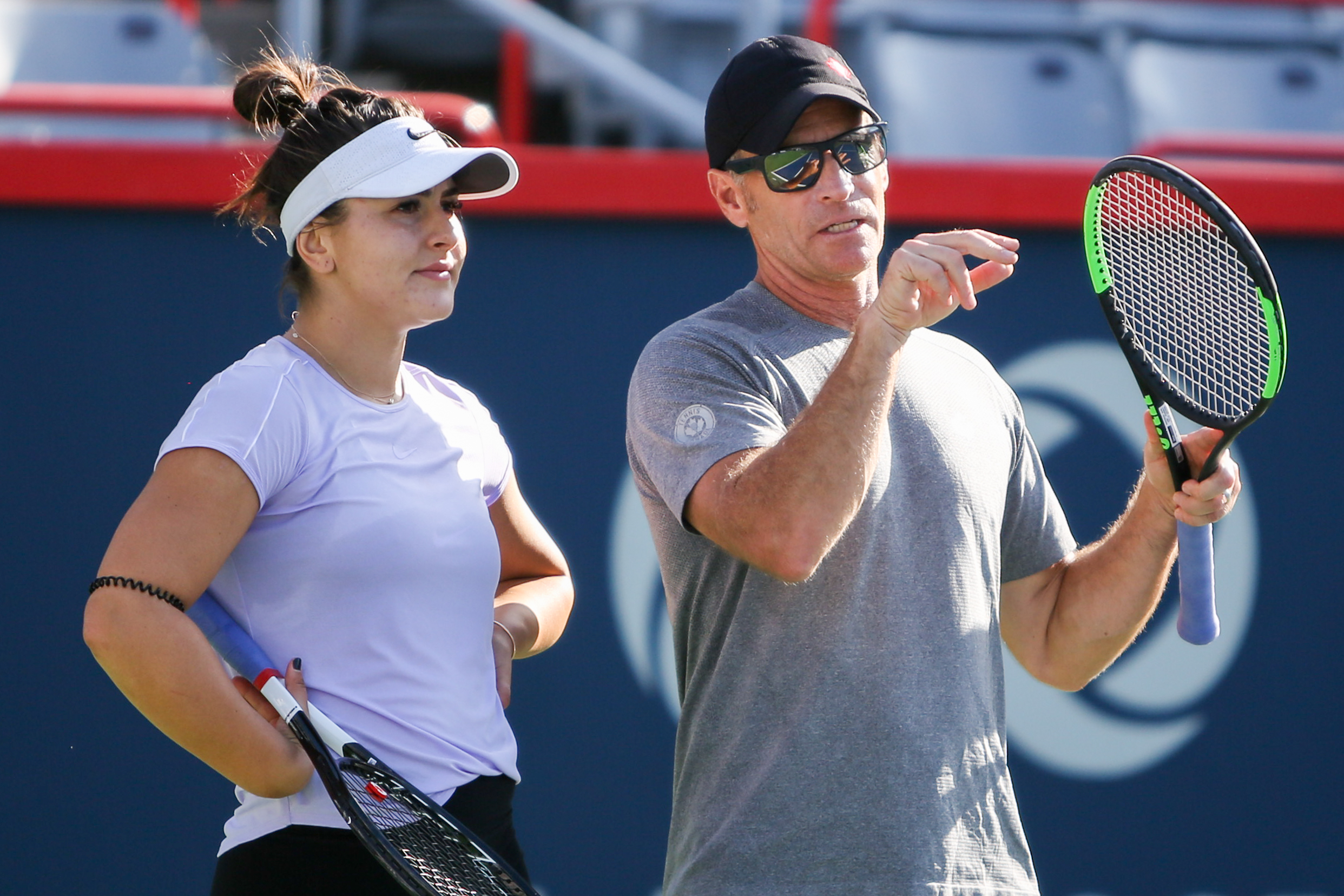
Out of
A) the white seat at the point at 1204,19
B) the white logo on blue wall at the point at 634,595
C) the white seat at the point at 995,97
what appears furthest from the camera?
the white seat at the point at 1204,19

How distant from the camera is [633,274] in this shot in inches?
123

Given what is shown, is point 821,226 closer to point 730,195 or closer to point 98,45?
point 730,195

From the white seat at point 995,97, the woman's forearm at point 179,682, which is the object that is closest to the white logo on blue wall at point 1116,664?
the woman's forearm at point 179,682

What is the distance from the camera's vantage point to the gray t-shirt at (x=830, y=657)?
1.76m

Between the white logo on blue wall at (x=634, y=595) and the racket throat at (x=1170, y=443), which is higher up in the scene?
the racket throat at (x=1170, y=443)

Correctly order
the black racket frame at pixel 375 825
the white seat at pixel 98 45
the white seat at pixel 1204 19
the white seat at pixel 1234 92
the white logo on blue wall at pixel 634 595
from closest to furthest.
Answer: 1. the black racket frame at pixel 375 825
2. the white logo on blue wall at pixel 634 595
3. the white seat at pixel 98 45
4. the white seat at pixel 1234 92
5. the white seat at pixel 1204 19

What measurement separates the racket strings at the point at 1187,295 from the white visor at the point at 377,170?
912 millimetres

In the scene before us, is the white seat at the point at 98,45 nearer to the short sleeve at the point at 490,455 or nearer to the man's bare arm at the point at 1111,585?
the short sleeve at the point at 490,455

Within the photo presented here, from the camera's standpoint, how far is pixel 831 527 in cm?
167

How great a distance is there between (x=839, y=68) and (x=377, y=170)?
0.63 meters

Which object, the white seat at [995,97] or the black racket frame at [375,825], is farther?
the white seat at [995,97]

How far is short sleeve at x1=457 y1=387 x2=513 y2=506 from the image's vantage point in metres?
2.05

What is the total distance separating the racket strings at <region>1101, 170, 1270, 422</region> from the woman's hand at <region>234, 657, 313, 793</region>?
3.91 feet

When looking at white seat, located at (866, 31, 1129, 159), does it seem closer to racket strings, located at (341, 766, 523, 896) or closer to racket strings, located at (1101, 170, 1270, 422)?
racket strings, located at (1101, 170, 1270, 422)
